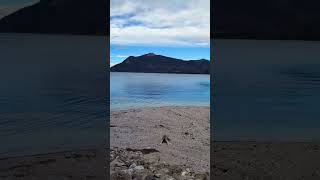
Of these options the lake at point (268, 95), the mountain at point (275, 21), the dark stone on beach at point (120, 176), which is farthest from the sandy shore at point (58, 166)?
the mountain at point (275, 21)

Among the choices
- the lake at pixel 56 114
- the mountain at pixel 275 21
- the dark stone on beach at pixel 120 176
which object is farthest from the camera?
the mountain at pixel 275 21

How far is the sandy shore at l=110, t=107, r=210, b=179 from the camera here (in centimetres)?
545

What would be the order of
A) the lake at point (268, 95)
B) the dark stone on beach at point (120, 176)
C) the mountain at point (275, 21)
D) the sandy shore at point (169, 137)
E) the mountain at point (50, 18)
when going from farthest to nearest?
1. the mountain at point (275, 21)
2. the mountain at point (50, 18)
3. the lake at point (268, 95)
4. the sandy shore at point (169, 137)
5. the dark stone on beach at point (120, 176)

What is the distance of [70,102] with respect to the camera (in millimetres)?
12125

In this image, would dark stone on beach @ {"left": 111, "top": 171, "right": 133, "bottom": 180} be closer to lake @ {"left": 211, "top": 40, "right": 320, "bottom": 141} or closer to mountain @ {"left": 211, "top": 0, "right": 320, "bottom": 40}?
lake @ {"left": 211, "top": 40, "right": 320, "bottom": 141}

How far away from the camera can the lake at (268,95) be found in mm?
7773

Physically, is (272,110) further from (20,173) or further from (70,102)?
(20,173)

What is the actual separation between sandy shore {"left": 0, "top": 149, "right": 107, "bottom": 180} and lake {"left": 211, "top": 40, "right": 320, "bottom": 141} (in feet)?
5.89

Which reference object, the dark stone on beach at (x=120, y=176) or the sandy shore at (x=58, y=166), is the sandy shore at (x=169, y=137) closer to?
the dark stone on beach at (x=120, y=176)

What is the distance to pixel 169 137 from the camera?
742cm

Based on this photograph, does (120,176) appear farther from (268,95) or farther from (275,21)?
(275,21)

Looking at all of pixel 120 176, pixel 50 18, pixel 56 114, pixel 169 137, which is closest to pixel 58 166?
pixel 120 176

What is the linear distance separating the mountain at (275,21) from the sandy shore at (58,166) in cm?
718

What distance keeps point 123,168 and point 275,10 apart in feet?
32.3
